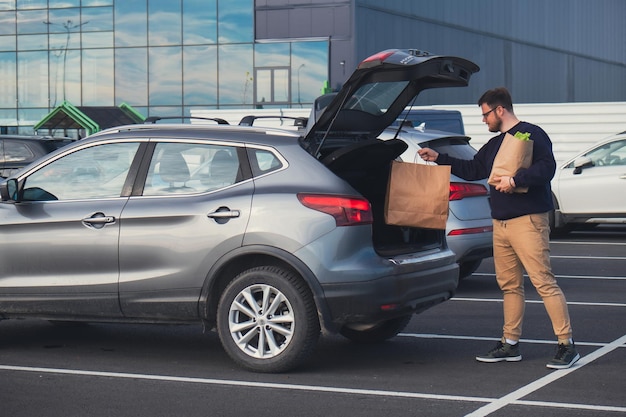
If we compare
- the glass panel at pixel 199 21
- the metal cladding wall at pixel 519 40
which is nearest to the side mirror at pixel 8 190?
the metal cladding wall at pixel 519 40

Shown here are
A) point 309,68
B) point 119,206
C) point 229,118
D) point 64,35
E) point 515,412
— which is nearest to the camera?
point 515,412

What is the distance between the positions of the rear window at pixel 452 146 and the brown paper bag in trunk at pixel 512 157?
12.4 ft

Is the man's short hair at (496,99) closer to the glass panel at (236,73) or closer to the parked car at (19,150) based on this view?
the parked car at (19,150)

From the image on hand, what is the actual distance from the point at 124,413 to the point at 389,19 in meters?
37.3

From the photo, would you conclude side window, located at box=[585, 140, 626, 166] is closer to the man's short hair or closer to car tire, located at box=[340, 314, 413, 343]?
car tire, located at box=[340, 314, 413, 343]

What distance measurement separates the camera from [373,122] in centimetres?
838

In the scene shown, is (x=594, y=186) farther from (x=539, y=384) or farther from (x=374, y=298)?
(x=374, y=298)

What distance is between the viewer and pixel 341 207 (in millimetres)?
7480

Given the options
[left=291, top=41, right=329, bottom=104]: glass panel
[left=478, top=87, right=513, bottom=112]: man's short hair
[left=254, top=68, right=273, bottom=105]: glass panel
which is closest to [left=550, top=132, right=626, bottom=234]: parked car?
[left=478, top=87, right=513, bottom=112]: man's short hair

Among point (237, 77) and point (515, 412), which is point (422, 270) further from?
point (237, 77)

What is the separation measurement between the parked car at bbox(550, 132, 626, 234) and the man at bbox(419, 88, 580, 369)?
10499 millimetres

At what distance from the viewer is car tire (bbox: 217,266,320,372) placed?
24.6 feet

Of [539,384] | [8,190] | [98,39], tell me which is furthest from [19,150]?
[98,39]

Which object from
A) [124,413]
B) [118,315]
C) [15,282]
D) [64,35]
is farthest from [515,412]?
[64,35]
